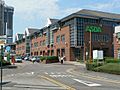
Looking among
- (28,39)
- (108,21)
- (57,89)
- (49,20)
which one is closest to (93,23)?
(108,21)

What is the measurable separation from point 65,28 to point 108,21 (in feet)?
38.8

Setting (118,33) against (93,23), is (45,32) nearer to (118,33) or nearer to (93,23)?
(93,23)

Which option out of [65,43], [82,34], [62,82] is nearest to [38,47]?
[65,43]

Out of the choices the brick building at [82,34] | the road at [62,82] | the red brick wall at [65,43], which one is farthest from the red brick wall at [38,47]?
the road at [62,82]

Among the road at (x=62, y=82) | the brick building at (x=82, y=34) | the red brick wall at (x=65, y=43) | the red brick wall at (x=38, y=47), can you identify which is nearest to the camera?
the road at (x=62, y=82)

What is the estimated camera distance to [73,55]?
253ft

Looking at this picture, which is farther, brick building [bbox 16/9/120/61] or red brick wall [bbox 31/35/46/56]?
red brick wall [bbox 31/35/46/56]

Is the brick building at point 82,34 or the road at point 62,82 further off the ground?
the brick building at point 82,34

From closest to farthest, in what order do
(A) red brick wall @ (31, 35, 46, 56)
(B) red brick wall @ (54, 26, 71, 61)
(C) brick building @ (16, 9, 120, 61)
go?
(C) brick building @ (16, 9, 120, 61) < (B) red brick wall @ (54, 26, 71, 61) < (A) red brick wall @ (31, 35, 46, 56)

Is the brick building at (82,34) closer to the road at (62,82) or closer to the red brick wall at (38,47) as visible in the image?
the red brick wall at (38,47)

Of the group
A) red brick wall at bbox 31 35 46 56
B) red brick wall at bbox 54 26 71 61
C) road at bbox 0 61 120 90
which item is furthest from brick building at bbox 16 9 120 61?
road at bbox 0 61 120 90

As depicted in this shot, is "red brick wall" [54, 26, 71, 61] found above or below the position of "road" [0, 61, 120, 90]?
above

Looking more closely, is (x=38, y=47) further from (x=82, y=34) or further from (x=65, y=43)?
(x=82, y=34)

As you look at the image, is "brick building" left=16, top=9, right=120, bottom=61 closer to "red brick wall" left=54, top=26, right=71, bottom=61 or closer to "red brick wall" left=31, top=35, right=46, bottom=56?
"red brick wall" left=54, top=26, right=71, bottom=61
